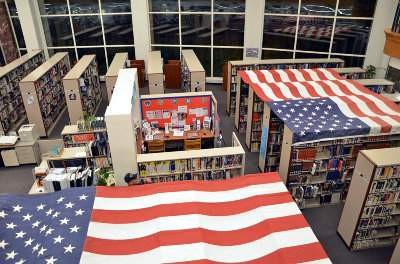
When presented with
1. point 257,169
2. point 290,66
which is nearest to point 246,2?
point 290,66

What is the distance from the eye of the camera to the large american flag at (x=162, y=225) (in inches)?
178

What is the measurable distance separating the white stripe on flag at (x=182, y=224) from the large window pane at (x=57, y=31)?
12093 mm

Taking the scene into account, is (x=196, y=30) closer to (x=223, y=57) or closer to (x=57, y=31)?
(x=223, y=57)

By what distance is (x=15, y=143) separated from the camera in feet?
30.3

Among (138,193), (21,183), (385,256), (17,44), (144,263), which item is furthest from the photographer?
(17,44)

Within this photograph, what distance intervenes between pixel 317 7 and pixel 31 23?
12121 millimetres

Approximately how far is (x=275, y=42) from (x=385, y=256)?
33.7 feet

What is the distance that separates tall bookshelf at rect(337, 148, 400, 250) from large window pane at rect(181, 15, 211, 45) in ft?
33.3

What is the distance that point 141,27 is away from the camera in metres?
14.2

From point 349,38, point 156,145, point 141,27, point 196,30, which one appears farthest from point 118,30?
point 349,38

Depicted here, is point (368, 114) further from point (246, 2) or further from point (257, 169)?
point (246, 2)

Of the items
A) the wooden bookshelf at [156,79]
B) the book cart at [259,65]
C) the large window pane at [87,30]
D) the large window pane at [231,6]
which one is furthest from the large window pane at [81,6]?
the book cart at [259,65]

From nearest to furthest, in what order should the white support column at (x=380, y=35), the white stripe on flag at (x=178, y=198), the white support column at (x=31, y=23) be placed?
the white stripe on flag at (x=178, y=198)
the white support column at (x=380, y=35)
the white support column at (x=31, y=23)

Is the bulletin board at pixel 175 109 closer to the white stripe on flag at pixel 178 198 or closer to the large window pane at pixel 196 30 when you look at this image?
the white stripe on flag at pixel 178 198
